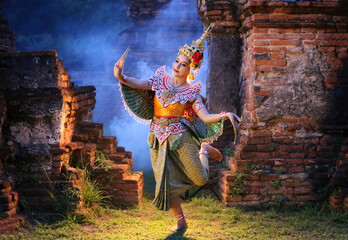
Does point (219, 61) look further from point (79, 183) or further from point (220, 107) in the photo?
point (79, 183)

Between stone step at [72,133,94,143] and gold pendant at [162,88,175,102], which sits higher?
gold pendant at [162,88,175,102]

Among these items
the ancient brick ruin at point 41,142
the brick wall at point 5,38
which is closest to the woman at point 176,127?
the ancient brick ruin at point 41,142

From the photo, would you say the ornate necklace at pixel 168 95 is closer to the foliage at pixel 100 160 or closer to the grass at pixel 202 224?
the grass at pixel 202 224

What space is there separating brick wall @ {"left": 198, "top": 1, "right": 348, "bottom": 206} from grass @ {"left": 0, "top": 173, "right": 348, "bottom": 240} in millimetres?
318

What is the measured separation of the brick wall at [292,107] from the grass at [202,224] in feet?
1.04

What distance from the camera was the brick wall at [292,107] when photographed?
5211 millimetres

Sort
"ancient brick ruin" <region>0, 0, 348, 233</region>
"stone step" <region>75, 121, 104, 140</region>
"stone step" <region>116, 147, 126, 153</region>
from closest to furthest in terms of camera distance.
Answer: "ancient brick ruin" <region>0, 0, 348, 233</region>
"stone step" <region>75, 121, 104, 140</region>
"stone step" <region>116, 147, 126, 153</region>

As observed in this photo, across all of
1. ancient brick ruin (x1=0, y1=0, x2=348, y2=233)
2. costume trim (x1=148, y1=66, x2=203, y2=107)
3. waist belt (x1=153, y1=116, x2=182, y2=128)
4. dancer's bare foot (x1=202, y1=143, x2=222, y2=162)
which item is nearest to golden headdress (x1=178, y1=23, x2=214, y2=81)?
costume trim (x1=148, y1=66, x2=203, y2=107)

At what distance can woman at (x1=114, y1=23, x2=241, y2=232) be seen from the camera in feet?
13.5

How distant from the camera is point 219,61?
5922 mm

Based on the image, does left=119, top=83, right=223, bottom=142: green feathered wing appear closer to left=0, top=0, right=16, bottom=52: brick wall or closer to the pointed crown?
the pointed crown

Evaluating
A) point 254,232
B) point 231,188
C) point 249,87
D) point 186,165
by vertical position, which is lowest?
point 254,232

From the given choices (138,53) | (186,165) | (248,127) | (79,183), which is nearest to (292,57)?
(248,127)

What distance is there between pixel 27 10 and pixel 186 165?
856 centimetres
